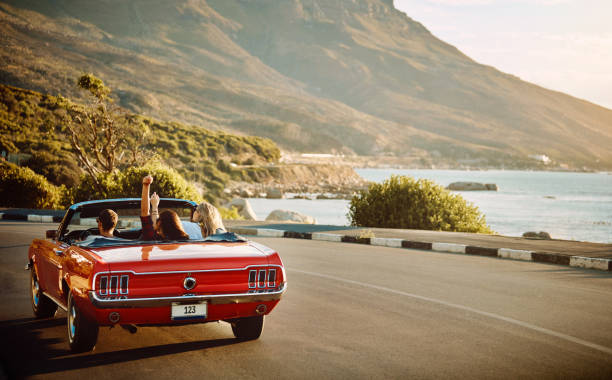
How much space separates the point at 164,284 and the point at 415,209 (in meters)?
16.1

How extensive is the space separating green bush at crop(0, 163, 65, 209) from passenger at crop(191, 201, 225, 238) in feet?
72.3

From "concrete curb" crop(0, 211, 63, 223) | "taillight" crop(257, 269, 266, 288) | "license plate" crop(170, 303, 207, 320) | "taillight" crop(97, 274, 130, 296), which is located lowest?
"license plate" crop(170, 303, 207, 320)

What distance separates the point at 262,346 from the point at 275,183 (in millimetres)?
77665

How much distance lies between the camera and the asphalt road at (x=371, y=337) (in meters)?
5.39

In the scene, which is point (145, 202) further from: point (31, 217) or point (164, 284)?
point (31, 217)

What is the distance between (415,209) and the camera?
2078cm

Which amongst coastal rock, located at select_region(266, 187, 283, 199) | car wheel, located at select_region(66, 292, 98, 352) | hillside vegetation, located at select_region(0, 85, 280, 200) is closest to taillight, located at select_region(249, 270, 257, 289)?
car wheel, located at select_region(66, 292, 98, 352)

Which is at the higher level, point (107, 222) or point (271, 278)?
point (107, 222)

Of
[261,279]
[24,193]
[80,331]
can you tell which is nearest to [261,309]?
[261,279]

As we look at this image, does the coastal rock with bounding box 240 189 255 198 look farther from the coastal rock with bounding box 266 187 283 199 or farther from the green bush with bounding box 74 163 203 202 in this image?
the green bush with bounding box 74 163 203 202

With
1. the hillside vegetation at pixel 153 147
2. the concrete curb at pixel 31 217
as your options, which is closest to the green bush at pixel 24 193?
the concrete curb at pixel 31 217

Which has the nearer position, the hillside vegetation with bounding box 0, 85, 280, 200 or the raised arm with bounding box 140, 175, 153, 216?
the raised arm with bounding box 140, 175, 153, 216

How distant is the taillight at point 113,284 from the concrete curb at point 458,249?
10043 mm

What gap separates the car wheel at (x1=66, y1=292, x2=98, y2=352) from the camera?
5629mm
